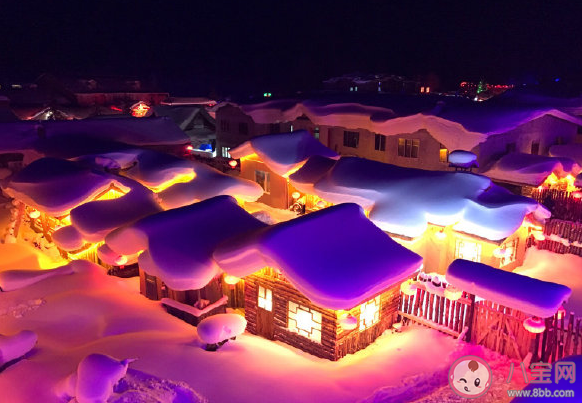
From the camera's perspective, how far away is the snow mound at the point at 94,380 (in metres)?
9.11

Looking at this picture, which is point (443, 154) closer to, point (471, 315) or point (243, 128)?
point (471, 315)

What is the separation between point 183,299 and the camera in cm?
1459

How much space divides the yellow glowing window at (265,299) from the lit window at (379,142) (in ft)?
59.7

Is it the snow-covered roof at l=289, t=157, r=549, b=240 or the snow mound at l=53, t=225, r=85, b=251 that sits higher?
the snow-covered roof at l=289, t=157, r=549, b=240

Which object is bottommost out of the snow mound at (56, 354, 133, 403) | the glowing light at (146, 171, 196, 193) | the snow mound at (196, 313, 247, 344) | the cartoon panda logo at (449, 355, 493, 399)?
the cartoon panda logo at (449, 355, 493, 399)

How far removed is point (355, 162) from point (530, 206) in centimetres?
778

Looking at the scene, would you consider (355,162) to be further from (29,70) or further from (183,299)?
(29,70)

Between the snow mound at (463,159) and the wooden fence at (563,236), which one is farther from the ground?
the snow mound at (463,159)

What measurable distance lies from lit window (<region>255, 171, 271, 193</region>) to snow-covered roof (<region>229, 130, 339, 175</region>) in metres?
1.50

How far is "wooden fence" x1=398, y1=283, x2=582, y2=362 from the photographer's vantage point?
11.1 m

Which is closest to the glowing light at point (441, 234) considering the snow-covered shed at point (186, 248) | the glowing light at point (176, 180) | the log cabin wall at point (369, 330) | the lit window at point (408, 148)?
the log cabin wall at point (369, 330)

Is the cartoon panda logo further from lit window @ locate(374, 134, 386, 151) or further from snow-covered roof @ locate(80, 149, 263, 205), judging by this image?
lit window @ locate(374, 134, 386, 151)

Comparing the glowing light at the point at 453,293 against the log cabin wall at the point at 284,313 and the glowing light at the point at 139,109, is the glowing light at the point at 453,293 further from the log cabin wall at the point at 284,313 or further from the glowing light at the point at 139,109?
the glowing light at the point at 139,109

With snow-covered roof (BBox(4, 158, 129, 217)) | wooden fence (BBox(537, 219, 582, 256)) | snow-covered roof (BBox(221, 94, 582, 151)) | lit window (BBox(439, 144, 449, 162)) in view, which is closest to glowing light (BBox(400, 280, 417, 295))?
wooden fence (BBox(537, 219, 582, 256))
